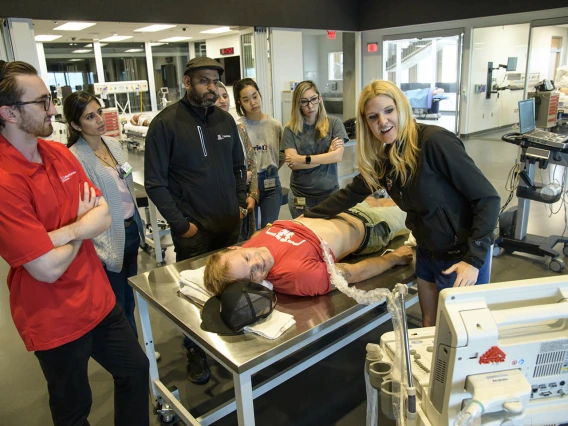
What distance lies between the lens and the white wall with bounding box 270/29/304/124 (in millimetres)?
6902

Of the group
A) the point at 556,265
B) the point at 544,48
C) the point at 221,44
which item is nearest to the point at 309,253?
the point at 556,265

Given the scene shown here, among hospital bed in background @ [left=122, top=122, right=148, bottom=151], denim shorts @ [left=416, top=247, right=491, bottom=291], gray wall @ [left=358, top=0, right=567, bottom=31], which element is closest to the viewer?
denim shorts @ [left=416, top=247, right=491, bottom=291]

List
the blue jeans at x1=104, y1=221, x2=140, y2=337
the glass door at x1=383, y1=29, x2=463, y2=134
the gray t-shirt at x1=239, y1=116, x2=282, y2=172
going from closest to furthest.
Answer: the blue jeans at x1=104, y1=221, x2=140, y2=337, the gray t-shirt at x1=239, y1=116, x2=282, y2=172, the glass door at x1=383, y1=29, x2=463, y2=134

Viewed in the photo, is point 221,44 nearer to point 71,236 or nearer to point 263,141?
point 263,141

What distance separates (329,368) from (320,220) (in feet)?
2.92

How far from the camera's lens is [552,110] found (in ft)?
17.1

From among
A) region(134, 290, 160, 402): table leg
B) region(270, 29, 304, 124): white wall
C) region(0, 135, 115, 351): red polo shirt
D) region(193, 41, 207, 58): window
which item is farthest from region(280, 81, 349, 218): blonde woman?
region(193, 41, 207, 58): window

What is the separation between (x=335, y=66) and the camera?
12672 mm

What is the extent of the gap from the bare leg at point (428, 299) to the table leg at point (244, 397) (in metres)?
0.94

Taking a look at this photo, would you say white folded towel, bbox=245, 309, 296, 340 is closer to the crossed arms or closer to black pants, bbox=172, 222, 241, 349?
the crossed arms

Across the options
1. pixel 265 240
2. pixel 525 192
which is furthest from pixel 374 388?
pixel 525 192

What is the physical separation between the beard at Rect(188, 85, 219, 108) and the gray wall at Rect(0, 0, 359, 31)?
318 centimetres

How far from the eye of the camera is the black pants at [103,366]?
5.02 ft

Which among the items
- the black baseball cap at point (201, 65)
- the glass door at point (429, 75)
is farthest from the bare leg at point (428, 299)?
the glass door at point (429, 75)
